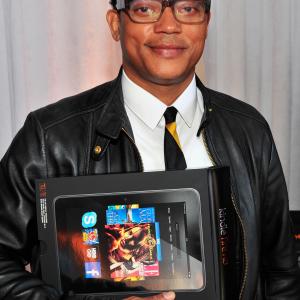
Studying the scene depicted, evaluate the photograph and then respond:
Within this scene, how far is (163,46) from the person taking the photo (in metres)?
1.20

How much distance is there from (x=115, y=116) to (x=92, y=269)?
1.05 feet

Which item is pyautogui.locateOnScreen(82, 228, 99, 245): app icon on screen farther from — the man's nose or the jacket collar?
the man's nose

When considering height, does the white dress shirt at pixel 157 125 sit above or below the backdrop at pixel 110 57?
below

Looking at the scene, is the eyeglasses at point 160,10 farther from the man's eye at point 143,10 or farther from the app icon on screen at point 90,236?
the app icon on screen at point 90,236

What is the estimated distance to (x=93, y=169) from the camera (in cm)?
123

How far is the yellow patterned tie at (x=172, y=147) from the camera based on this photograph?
1235 millimetres

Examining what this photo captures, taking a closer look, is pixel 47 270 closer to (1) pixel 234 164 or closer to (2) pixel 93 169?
(2) pixel 93 169

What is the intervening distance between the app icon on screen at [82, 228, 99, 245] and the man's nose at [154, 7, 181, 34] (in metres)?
0.39

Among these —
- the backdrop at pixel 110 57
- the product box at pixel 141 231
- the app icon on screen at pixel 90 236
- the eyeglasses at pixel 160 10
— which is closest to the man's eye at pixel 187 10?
the eyeglasses at pixel 160 10

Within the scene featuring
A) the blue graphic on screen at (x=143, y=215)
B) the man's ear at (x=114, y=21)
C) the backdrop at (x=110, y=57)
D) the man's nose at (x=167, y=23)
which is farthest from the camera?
the backdrop at (x=110, y=57)

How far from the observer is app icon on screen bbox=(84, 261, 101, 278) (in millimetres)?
1074

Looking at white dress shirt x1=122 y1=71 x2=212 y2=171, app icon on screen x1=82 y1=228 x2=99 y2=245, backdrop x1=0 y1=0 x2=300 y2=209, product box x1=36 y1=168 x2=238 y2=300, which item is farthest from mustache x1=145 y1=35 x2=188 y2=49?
backdrop x1=0 y1=0 x2=300 y2=209

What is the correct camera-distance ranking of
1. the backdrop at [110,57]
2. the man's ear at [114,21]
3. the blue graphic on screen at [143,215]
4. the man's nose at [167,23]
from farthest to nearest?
the backdrop at [110,57]
the man's ear at [114,21]
the man's nose at [167,23]
the blue graphic on screen at [143,215]

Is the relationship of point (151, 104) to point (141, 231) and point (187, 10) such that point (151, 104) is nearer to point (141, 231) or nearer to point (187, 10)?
point (187, 10)
